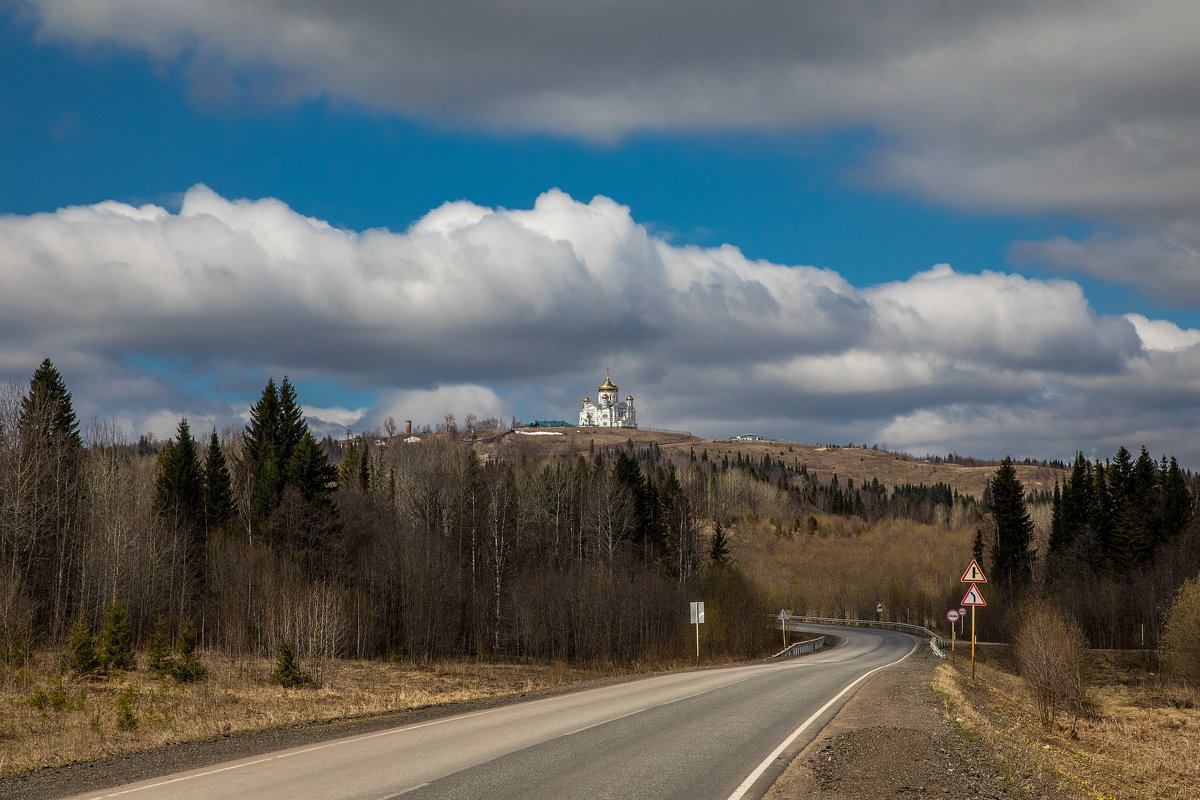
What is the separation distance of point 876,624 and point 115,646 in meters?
78.5

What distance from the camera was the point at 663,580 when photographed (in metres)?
73.9

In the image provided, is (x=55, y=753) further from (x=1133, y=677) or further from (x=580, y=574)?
(x=1133, y=677)

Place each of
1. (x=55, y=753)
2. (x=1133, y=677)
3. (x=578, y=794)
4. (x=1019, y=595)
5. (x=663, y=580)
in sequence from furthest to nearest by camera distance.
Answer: (x=1019, y=595)
(x=663, y=580)
(x=1133, y=677)
(x=55, y=753)
(x=578, y=794)

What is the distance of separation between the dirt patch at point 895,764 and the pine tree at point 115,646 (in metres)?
28.1

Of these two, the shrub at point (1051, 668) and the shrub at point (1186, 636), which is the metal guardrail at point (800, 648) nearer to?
the shrub at point (1051, 668)

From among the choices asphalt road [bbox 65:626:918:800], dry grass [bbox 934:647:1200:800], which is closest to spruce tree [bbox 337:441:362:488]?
dry grass [bbox 934:647:1200:800]

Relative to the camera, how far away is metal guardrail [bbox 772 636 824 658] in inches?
2309

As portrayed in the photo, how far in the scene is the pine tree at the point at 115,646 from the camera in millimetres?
36156

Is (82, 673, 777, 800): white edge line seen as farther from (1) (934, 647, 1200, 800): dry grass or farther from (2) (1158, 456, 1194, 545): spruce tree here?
(2) (1158, 456, 1194, 545): spruce tree

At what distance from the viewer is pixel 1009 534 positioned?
103 meters

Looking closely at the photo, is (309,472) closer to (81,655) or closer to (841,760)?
(81,655)

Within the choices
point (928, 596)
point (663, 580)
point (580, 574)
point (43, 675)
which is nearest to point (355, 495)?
point (580, 574)

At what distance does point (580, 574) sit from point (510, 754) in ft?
178

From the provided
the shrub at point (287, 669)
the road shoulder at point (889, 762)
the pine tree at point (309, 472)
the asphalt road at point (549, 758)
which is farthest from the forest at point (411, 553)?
the road shoulder at point (889, 762)
